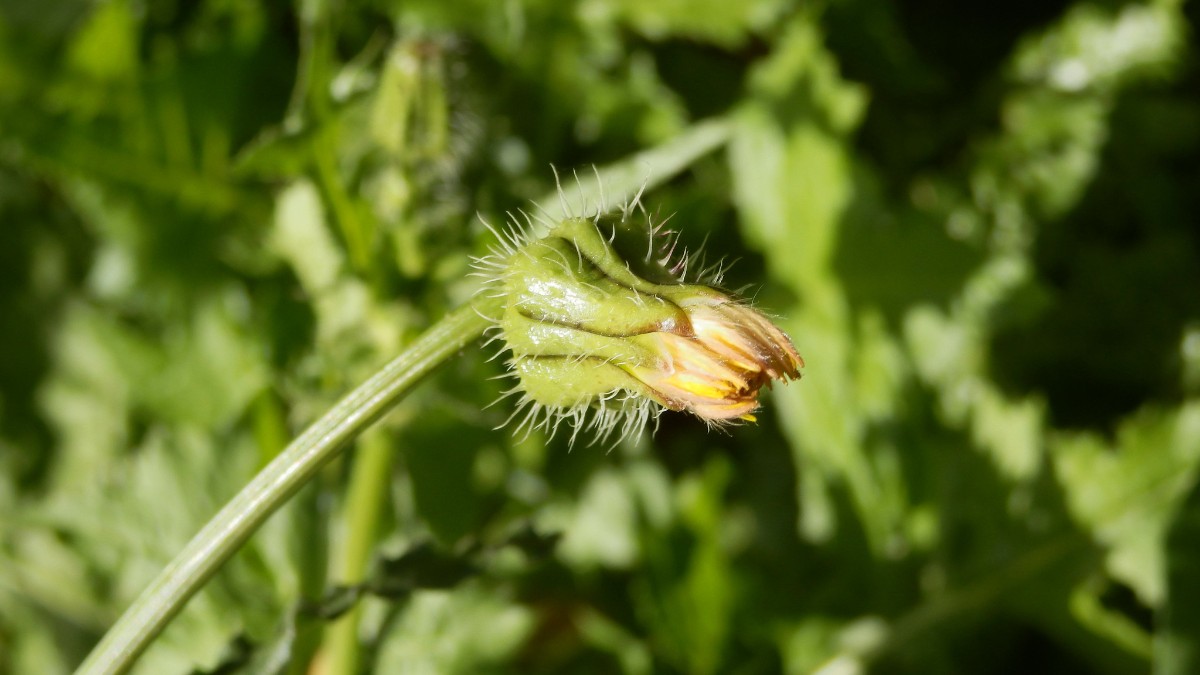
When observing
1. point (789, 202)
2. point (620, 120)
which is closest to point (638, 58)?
point (620, 120)

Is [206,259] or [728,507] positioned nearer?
[206,259]

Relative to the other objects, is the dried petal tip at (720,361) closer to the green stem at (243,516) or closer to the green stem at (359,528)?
the green stem at (243,516)

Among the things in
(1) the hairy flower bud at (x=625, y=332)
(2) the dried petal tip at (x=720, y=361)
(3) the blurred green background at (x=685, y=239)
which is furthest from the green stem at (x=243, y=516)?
(3) the blurred green background at (x=685, y=239)

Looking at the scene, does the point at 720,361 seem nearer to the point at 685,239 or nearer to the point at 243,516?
the point at 243,516

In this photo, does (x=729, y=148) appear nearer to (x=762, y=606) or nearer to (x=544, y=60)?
(x=544, y=60)

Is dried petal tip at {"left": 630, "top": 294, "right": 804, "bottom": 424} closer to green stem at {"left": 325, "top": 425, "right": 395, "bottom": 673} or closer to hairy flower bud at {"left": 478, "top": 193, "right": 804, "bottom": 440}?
hairy flower bud at {"left": 478, "top": 193, "right": 804, "bottom": 440}

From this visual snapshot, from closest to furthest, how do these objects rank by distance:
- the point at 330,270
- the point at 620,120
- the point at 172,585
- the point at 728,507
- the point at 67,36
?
the point at 172,585, the point at 330,270, the point at 67,36, the point at 620,120, the point at 728,507

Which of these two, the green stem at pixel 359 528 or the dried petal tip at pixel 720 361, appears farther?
the green stem at pixel 359 528
